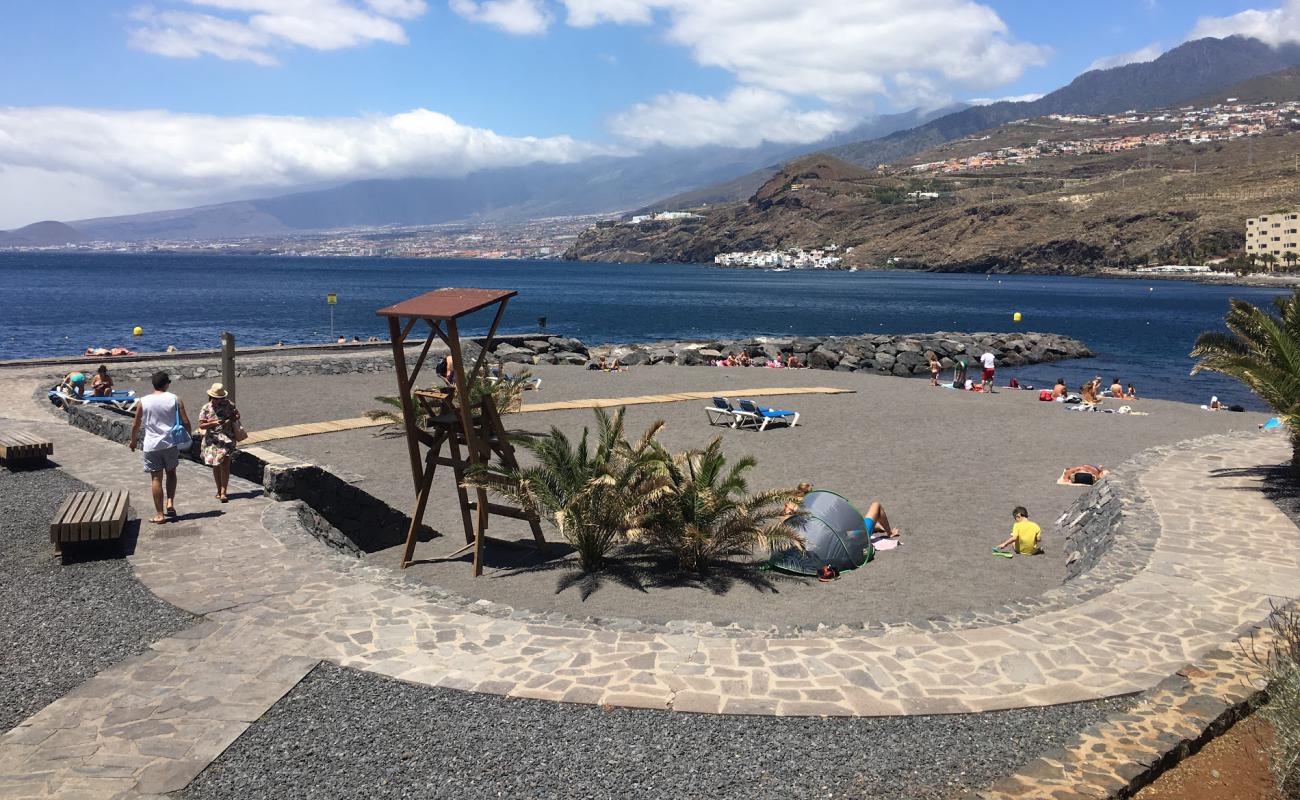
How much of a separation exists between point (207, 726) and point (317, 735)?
0.62m

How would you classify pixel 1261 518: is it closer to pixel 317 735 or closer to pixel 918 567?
pixel 918 567

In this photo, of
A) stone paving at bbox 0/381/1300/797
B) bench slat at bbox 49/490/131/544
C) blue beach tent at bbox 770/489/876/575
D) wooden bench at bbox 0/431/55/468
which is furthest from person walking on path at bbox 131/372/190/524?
blue beach tent at bbox 770/489/876/575

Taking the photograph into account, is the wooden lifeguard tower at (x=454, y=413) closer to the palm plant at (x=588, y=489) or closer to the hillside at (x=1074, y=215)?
the palm plant at (x=588, y=489)

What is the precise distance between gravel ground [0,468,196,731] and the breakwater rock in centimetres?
2636

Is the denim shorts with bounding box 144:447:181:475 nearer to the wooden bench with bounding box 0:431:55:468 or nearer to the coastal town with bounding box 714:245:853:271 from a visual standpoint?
the wooden bench with bounding box 0:431:55:468

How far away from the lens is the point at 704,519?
8.88 metres

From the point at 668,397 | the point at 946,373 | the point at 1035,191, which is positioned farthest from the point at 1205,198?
the point at 668,397

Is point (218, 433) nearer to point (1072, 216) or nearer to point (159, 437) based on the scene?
point (159, 437)

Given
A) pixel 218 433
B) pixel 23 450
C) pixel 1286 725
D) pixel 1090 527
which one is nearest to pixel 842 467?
pixel 1090 527

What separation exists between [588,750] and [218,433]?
21.7ft

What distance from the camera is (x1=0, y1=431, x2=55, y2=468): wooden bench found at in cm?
1090

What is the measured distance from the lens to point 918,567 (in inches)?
→ 375

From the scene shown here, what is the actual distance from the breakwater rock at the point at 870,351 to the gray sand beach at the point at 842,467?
28.6ft

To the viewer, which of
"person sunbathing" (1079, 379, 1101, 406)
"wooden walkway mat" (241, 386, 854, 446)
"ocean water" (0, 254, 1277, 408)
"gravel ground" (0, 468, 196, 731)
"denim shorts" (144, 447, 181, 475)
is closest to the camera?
"gravel ground" (0, 468, 196, 731)
